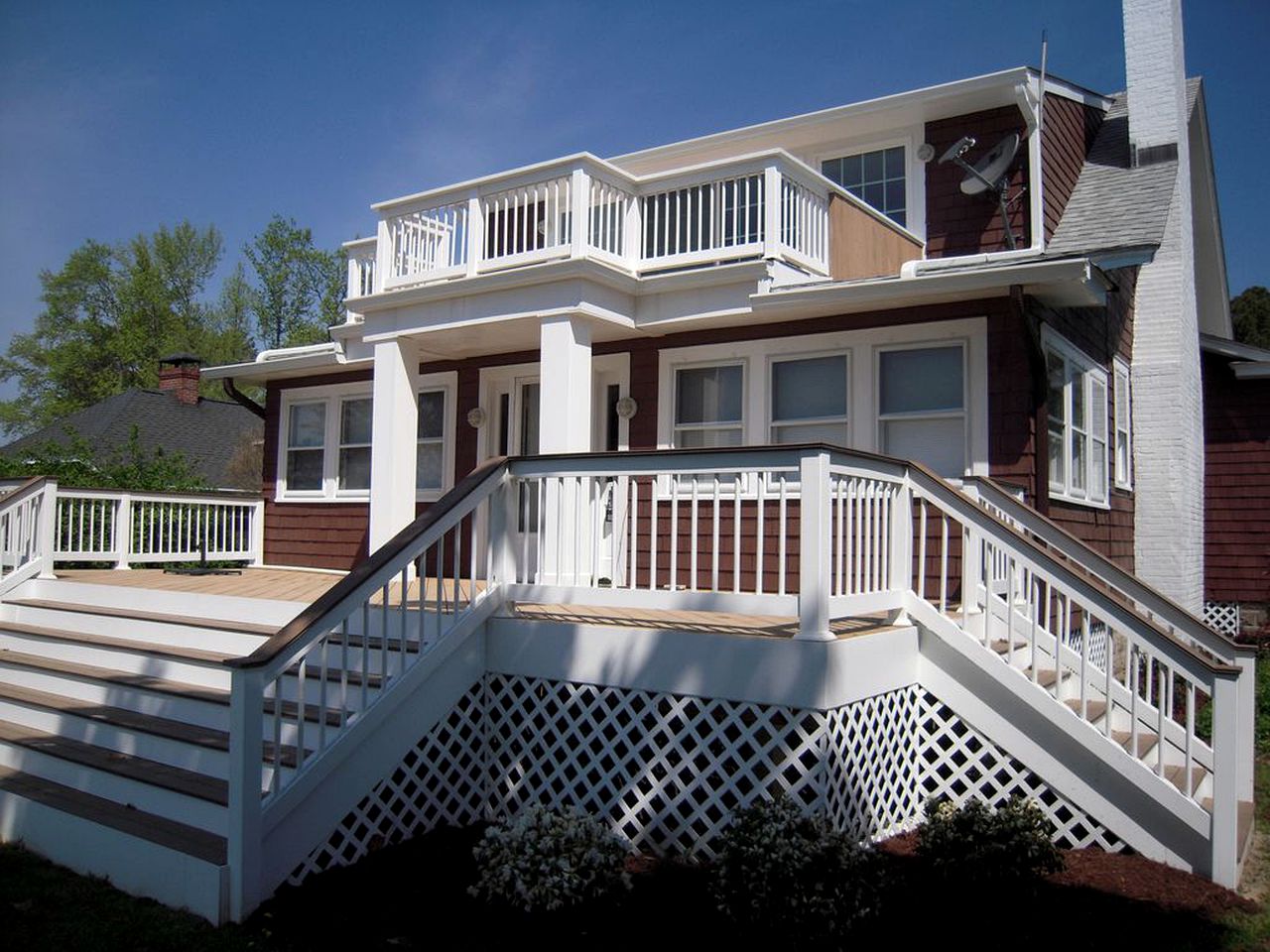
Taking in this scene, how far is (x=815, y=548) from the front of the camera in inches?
212

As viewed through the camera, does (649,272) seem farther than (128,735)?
Yes

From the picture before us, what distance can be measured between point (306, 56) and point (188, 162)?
25750mm

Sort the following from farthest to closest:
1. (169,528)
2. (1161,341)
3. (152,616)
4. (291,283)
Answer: (291,283) < (169,528) < (1161,341) < (152,616)

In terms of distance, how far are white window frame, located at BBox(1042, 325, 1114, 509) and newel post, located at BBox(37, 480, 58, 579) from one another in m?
9.16

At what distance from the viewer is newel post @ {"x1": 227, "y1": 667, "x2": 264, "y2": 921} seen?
194 inches

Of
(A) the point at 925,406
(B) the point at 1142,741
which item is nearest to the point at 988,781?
(B) the point at 1142,741

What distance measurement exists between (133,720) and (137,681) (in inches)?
23.0

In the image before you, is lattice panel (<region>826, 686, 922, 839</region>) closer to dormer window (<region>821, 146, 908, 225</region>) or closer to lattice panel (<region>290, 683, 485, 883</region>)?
lattice panel (<region>290, 683, 485, 883</region>)

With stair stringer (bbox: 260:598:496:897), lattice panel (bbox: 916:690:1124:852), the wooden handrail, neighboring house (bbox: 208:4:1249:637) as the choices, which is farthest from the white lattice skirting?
neighboring house (bbox: 208:4:1249:637)

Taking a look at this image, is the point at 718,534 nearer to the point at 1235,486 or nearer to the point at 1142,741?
the point at 1142,741

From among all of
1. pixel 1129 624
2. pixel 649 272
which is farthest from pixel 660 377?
pixel 1129 624

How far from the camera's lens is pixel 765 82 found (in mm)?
19047

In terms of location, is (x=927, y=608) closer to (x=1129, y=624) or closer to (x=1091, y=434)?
(x=1129, y=624)

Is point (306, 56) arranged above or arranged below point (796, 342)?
above
